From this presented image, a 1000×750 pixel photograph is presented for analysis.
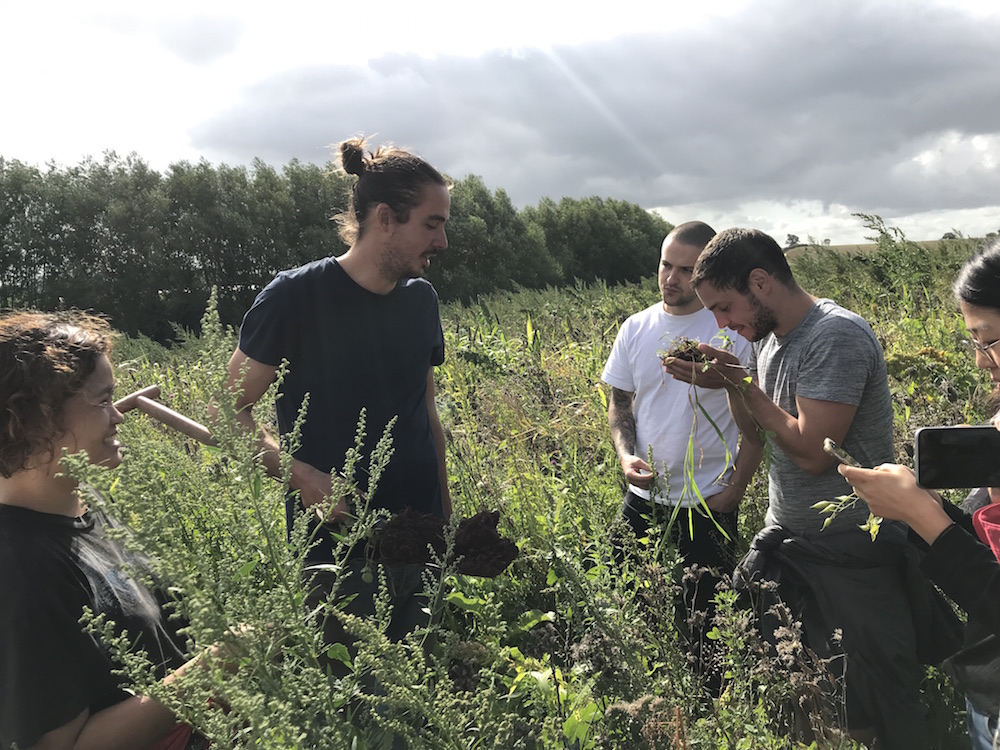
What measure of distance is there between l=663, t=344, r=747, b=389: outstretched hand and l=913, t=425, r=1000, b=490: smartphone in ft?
2.42

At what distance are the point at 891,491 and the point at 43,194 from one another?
29873 millimetres

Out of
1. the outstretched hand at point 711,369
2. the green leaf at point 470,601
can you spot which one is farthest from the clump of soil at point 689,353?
the green leaf at point 470,601

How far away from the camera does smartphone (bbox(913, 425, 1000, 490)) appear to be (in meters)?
1.48

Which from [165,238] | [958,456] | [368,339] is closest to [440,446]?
[368,339]

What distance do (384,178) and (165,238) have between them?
1044 inches

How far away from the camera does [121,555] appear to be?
1722mm

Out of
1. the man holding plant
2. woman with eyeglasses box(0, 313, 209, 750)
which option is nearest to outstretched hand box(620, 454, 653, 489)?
the man holding plant

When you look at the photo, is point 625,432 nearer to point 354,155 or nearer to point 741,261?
point 741,261

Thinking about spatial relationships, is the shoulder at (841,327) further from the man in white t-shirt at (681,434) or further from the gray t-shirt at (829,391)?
the man in white t-shirt at (681,434)

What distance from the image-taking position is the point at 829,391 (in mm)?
2148

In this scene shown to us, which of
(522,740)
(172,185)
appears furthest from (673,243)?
(172,185)

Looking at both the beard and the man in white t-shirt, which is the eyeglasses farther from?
the man in white t-shirt

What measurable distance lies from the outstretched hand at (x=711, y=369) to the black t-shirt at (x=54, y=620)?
5.69ft

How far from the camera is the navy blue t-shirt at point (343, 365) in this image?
2.34 m
